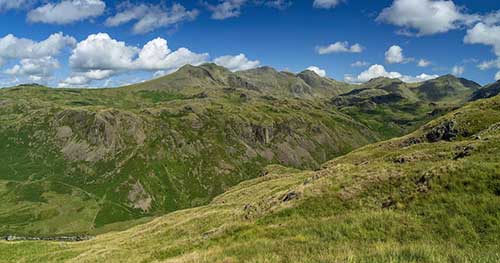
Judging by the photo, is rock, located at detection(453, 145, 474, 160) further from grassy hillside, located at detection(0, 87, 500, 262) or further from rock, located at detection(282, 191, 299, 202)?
rock, located at detection(282, 191, 299, 202)

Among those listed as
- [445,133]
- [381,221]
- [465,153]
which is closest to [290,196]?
[381,221]

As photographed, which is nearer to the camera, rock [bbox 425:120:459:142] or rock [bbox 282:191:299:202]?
rock [bbox 282:191:299:202]

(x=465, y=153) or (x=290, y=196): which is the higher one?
(x=465, y=153)

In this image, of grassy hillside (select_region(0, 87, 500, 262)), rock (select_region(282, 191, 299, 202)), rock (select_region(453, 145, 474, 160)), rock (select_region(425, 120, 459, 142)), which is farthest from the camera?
rock (select_region(425, 120, 459, 142))

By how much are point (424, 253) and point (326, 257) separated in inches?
124

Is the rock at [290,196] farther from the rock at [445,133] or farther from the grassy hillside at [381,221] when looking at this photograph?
the rock at [445,133]

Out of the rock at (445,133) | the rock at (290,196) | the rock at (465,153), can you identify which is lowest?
the rock at (290,196)

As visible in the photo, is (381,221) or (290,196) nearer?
(381,221)

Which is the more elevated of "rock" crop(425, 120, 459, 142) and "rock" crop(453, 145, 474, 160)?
"rock" crop(425, 120, 459, 142)

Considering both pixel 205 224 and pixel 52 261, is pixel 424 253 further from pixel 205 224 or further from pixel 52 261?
pixel 52 261

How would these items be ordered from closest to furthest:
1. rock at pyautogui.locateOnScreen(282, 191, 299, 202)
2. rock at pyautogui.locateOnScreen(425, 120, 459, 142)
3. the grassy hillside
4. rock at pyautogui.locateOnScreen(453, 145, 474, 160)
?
the grassy hillside → rock at pyautogui.locateOnScreen(282, 191, 299, 202) → rock at pyautogui.locateOnScreen(453, 145, 474, 160) → rock at pyautogui.locateOnScreen(425, 120, 459, 142)

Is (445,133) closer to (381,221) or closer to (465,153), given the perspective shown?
(465,153)

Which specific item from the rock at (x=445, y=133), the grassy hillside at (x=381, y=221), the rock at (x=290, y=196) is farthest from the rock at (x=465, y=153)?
the rock at (x=445, y=133)

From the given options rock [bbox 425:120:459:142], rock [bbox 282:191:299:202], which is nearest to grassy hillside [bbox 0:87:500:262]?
rock [bbox 282:191:299:202]
